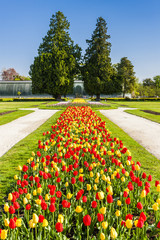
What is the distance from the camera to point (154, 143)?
7.04 metres

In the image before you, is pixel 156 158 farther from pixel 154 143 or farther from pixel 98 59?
pixel 98 59

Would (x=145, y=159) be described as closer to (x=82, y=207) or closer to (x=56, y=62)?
(x=82, y=207)

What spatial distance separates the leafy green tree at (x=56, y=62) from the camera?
130ft

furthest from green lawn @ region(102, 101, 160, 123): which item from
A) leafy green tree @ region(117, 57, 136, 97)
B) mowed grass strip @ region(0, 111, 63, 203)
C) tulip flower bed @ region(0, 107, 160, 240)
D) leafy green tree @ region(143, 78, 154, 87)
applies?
leafy green tree @ region(143, 78, 154, 87)

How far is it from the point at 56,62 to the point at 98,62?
977 centimetres

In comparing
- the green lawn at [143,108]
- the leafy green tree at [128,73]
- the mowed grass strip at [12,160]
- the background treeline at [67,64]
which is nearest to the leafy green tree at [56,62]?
the background treeline at [67,64]

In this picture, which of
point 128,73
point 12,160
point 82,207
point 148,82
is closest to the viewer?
point 82,207

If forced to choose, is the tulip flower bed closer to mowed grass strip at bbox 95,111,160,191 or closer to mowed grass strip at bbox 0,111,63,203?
mowed grass strip at bbox 0,111,63,203

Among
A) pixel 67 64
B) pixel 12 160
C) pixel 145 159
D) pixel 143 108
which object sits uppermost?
pixel 67 64

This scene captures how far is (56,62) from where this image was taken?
4000cm

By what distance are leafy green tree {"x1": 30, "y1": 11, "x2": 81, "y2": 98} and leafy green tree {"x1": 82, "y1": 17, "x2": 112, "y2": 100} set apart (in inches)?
117

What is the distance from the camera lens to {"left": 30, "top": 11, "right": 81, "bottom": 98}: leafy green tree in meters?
39.5

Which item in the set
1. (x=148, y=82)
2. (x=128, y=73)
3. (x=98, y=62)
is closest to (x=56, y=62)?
(x=98, y=62)

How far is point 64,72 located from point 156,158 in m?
35.9
